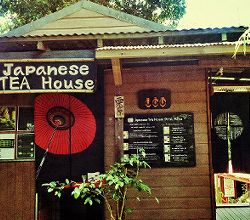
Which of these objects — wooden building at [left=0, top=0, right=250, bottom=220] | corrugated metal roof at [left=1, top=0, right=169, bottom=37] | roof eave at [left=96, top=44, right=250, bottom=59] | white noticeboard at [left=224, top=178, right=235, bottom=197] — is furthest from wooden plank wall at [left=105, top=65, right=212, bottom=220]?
white noticeboard at [left=224, top=178, right=235, bottom=197]

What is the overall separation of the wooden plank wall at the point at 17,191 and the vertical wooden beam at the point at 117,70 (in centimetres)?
241

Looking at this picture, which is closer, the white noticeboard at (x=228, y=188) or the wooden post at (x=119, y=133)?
the wooden post at (x=119, y=133)

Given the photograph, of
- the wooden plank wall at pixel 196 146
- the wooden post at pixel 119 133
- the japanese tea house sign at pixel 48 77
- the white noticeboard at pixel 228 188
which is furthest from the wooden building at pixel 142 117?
the white noticeboard at pixel 228 188

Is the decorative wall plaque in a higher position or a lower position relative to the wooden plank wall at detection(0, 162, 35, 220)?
higher

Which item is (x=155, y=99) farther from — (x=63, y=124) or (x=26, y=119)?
(x=26, y=119)

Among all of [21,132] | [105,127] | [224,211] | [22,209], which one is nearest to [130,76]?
[105,127]

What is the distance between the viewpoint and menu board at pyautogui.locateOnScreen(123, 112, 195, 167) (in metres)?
6.68

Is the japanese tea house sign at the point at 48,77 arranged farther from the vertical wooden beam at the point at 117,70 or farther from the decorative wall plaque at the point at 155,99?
the decorative wall plaque at the point at 155,99

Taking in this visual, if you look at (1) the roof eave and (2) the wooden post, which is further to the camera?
(2) the wooden post

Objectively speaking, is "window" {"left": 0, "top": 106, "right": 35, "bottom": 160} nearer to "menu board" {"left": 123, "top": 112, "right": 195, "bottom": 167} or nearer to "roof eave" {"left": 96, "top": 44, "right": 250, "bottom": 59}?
"menu board" {"left": 123, "top": 112, "right": 195, "bottom": 167}

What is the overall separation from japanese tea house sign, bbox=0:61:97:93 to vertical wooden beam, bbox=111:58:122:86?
340 mm

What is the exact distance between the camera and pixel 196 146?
21.9 ft

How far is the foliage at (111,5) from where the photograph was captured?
706 inches

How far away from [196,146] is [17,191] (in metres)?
3.71
